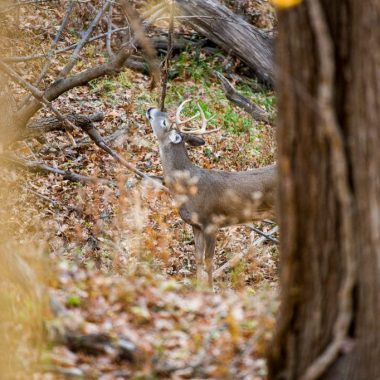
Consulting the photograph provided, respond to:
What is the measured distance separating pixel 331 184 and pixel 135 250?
4421 mm

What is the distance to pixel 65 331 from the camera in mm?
4758

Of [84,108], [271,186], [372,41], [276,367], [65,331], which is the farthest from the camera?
[84,108]

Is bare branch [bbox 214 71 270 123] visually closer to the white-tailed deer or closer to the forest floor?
the forest floor

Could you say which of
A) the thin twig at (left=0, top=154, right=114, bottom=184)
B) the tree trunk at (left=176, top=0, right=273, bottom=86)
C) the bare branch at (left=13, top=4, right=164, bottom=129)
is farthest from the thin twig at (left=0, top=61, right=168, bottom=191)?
the tree trunk at (left=176, top=0, right=273, bottom=86)

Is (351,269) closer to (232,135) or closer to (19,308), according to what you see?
(19,308)

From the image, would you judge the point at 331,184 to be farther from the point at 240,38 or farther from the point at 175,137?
the point at 240,38

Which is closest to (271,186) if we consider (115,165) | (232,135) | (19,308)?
(115,165)

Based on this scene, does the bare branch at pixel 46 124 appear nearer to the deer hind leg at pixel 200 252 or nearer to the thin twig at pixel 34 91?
the thin twig at pixel 34 91

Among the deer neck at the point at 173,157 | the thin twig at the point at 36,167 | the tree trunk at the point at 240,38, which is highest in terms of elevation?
the tree trunk at the point at 240,38

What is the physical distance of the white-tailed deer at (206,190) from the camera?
9.69m

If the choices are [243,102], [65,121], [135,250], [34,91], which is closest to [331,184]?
[135,250]

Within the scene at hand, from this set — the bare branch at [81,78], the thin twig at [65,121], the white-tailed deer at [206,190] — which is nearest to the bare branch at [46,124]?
the thin twig at [65,121]

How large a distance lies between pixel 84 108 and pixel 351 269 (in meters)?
9.85

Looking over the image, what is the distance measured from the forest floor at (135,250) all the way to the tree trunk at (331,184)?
20.2 inches
